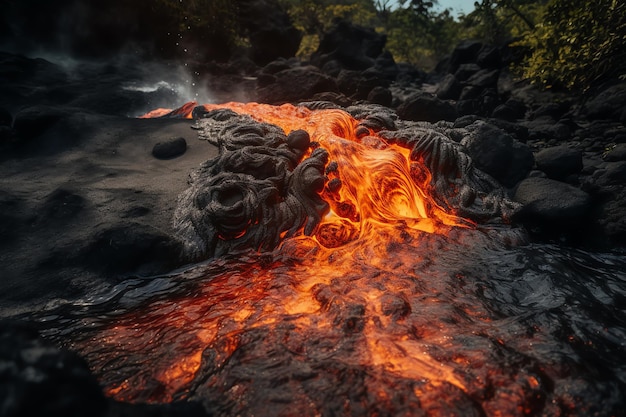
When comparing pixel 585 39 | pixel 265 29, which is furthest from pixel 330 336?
pixel 265 29

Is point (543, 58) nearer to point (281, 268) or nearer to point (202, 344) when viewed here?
point (281, 268)

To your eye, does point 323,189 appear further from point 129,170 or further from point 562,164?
point 562,164

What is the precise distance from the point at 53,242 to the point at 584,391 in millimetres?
7444

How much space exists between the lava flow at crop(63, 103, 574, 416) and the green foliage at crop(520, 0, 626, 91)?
21.3ft

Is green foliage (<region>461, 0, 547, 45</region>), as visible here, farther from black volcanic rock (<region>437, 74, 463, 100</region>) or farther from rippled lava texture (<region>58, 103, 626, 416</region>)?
rippled lava texture (<region>58, 103, 626, 416</region>)

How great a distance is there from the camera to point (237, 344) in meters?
3.39

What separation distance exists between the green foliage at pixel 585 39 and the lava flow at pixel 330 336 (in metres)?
6.50

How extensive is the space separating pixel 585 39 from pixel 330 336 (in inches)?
413

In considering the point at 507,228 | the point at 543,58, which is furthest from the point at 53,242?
the point at 543,58

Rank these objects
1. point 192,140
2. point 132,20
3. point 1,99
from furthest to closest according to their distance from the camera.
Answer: point 132,20, point 1,99, point 192,140

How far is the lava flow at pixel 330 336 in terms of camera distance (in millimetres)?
2725

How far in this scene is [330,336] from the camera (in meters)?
3.51

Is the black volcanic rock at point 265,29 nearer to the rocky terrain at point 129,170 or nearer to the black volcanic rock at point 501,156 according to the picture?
the rocky terrain at point 129,170

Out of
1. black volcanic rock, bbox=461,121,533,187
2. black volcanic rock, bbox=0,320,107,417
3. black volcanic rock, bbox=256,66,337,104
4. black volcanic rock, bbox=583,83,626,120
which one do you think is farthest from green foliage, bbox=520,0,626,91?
black volcanic rock, bbox=0,320,107,417
